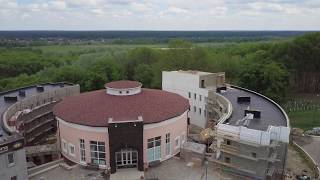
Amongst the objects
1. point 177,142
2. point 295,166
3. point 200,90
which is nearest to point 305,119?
point 200,90

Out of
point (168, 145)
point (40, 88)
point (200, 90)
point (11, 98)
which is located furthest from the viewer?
point (40, 88)

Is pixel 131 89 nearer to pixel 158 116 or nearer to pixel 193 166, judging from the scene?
pixel 158 116

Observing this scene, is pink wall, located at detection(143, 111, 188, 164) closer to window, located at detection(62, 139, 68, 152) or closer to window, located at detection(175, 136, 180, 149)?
window, located at detection(175, 136, 180, 149)

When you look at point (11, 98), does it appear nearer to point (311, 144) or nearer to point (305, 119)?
point (311, 144)

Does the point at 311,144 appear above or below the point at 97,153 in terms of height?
below

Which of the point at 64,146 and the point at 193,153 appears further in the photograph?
the point at 64,146

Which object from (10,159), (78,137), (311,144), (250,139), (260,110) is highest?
(260,110)

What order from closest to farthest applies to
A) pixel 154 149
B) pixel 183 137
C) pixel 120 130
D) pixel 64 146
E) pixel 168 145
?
pixel 120 130 < pixel 154 149 < pixel 168 145 < pixel 64 146 < pixel 183 137

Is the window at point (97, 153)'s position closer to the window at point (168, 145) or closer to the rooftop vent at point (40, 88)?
the window at point (168, 145)
